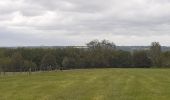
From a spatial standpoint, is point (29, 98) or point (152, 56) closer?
point (29, 98)

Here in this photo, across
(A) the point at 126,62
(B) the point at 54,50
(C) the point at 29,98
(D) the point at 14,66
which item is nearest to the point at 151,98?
(C) the point at 29,98

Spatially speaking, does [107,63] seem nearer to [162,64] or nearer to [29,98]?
[162,64]

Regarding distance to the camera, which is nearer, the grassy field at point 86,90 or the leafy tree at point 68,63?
the grassy field at point 86,90

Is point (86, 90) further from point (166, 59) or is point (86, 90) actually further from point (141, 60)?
point (166, 59)

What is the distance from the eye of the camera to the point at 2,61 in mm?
122312

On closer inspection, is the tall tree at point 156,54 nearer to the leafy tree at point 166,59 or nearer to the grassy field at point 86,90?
the leafy tree at point 166,59

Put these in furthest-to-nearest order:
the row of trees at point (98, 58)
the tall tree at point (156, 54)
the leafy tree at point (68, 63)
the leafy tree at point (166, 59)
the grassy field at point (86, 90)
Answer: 1. the tall tree at point (156, 54)
2. the leafy tree at point (166, 59)
3. the row of trees at point (98, 58)
4. the leafy tree at point (68, 63)
5. the grassy field at point (86, 90)

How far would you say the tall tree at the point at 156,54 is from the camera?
14738 cm

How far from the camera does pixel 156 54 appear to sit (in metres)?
155

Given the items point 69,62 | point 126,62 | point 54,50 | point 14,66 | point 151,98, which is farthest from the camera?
point 54,50

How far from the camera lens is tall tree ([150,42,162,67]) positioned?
147 m

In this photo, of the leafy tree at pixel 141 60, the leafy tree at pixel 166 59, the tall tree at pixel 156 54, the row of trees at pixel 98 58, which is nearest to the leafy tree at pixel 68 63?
the row of trees at pixel 98 58

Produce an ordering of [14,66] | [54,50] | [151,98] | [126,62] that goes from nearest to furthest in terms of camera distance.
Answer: [151,98], [14,66], [126,62], [54,50]

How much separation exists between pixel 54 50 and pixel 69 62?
20717 mm
